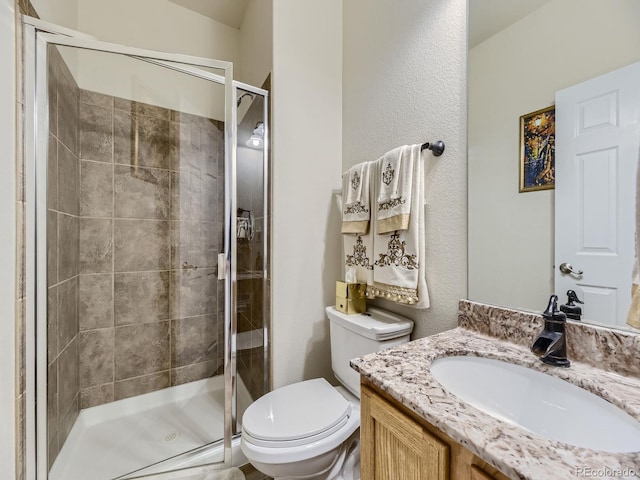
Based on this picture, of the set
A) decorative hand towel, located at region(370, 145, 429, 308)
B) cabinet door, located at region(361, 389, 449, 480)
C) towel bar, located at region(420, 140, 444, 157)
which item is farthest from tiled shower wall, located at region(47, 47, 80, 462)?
towel bar, located at region(420, 140, 444, 157)

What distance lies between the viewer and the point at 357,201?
1.32 metres

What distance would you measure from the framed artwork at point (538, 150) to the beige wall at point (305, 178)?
934 millimetres

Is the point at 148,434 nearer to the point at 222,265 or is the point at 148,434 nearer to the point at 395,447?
the point at 222,265

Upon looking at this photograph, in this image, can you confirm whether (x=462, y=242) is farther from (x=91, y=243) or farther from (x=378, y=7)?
(x=91, y=243)

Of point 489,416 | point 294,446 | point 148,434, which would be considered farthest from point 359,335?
point 148,434

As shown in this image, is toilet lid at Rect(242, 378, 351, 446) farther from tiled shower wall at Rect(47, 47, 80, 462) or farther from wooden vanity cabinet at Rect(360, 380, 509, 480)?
tiled shower wall at Rect(47, 47, 80, 462)

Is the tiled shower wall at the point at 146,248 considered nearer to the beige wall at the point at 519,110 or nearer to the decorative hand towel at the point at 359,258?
the decorative hand towel at the point at 359,258

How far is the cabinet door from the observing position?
481 millimetres

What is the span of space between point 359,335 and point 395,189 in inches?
25.2

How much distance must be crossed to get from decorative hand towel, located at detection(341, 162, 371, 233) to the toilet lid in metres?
0.76

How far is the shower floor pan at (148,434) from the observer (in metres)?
1.27

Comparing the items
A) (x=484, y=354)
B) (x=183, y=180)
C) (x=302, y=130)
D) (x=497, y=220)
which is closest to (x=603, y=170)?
(x=497, y=220)

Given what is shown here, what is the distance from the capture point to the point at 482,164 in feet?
2.99

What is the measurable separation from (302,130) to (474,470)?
147 centimetres
